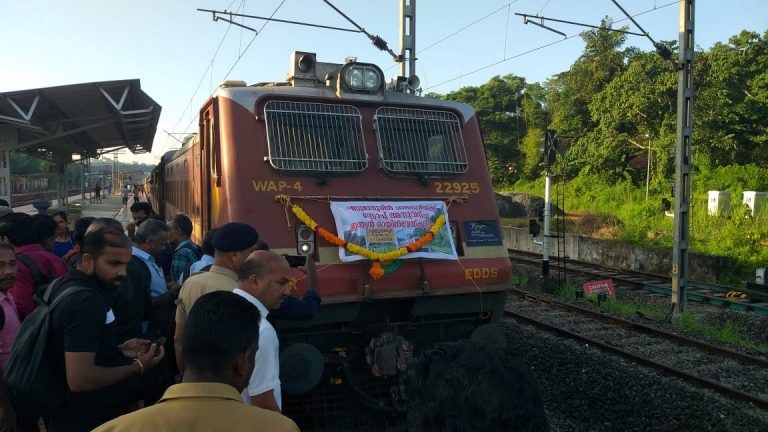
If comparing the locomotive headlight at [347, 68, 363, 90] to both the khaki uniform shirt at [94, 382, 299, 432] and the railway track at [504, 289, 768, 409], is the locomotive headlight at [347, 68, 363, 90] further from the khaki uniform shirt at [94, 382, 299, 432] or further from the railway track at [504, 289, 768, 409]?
the railway track at [504, 289, 768, 409]

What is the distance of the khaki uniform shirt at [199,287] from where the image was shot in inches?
123

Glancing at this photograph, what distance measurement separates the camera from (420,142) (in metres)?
5.41

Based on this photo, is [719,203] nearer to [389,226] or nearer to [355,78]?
[355,78]

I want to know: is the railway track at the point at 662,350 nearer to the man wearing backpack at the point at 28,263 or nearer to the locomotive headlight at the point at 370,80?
the locomotive headlight at the point at 370,80

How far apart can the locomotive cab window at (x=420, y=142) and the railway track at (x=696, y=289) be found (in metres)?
7.85

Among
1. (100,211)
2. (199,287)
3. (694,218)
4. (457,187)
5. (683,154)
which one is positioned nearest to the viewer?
(199,287)

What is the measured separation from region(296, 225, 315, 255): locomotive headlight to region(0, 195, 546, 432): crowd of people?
258mm

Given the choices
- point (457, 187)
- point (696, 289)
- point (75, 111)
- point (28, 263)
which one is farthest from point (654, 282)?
point (75, 111)

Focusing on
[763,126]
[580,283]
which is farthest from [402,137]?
[763,126]

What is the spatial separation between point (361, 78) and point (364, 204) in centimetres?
132

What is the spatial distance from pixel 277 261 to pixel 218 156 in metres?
2.32

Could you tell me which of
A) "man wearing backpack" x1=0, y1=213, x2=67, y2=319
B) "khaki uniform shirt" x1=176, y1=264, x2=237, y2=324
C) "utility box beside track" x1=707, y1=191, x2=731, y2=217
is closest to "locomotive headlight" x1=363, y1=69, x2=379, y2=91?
"khaki uniform shirt" x1=176, y1=264, x2=237, y2=324

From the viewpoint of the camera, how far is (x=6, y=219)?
14.3 feet

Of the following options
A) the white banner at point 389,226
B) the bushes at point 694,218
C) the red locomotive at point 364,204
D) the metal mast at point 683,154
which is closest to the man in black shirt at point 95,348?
the red locomotive at point 364,204
